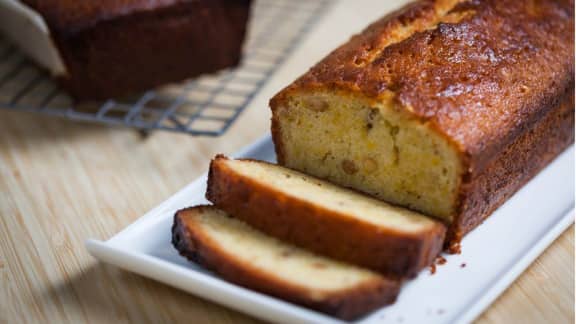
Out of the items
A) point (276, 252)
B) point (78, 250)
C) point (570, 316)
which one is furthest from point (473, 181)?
point (78, 250)

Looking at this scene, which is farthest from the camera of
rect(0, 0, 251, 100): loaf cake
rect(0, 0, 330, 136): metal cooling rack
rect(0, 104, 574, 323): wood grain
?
rect(0, 0, 330, 136): metal cooling rack

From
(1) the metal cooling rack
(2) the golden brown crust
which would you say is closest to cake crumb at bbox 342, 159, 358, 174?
(2) the golden brown crust

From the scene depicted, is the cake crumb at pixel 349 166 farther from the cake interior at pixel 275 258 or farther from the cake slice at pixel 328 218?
the cake interior at pixel 275 258

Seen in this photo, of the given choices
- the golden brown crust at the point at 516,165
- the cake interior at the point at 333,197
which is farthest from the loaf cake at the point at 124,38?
the golden brown crust at the point at 516,165

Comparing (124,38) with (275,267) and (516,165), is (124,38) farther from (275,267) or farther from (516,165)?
(516,165)

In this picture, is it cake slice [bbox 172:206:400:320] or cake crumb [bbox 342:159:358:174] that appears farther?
cake crumb [bbox 342:159:358:174]

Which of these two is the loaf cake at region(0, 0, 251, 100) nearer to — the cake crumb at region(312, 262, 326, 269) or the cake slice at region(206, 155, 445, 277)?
the cake slice at region(206, 155, 445, 277)

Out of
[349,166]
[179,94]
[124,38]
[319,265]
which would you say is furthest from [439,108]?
[179,94]
